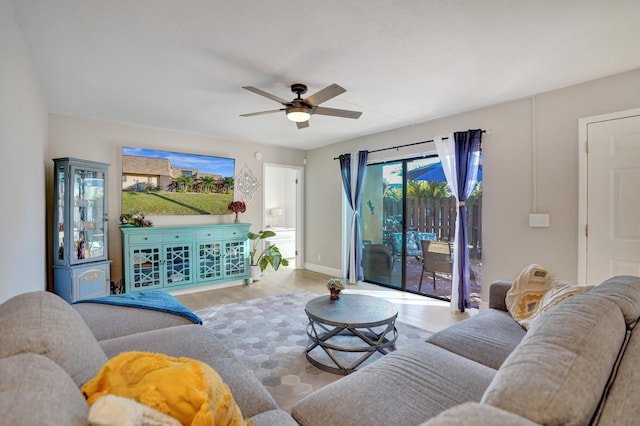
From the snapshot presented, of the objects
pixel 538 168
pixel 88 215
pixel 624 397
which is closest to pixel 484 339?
pixel 624 397

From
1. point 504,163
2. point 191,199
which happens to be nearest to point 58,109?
point 191,199

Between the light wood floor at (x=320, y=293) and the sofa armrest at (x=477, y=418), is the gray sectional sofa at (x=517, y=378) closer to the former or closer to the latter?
the sofa armrest at (x=477, y=418)

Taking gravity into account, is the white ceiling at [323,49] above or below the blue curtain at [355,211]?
above

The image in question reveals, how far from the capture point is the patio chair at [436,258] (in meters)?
4.12

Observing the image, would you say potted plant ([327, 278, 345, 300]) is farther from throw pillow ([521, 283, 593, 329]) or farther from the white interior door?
the white interior door

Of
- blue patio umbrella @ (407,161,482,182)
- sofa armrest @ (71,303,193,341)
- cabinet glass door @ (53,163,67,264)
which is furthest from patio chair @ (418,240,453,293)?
cabinet glass door @ (53,163,67,264)

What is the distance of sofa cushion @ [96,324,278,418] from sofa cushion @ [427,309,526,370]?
1111 millimetres

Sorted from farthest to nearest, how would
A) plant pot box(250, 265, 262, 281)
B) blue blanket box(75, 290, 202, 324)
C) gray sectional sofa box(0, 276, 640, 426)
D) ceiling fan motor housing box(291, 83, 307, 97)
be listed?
plant pot box(250, 265, 262, 281), ceiling fan motor housing box(291, 83, 307, 97), blue blanket box(75, 290, 202, 324), gray sectional sofa box(0, 276, 640, 426)

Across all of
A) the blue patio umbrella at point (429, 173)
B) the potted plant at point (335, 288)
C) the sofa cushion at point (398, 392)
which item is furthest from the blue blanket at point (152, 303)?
the blue patio umbrella at point (429, 173)

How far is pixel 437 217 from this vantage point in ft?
13.8

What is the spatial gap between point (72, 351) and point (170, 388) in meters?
0.55

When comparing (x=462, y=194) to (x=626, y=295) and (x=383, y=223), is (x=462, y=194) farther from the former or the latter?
(x=626, y=295)

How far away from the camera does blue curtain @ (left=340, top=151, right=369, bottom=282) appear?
5.04m

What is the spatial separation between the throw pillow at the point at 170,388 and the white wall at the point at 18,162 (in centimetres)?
150
